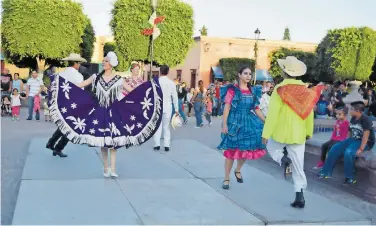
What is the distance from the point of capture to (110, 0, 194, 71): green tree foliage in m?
32.1

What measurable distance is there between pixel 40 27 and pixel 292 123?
27809 millimetres

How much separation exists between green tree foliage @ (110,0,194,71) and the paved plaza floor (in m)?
24.4

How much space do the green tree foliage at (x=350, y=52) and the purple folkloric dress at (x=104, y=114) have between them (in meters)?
33.5

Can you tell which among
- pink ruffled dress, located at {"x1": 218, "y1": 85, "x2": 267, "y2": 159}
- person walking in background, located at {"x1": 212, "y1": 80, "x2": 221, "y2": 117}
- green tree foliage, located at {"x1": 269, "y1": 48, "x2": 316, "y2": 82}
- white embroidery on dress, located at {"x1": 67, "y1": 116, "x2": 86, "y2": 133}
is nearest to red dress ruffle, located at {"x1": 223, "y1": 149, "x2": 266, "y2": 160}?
pink ruffled dress, located at {"x1": 218, "y1": 85, "x2": 267, "y2": 159}

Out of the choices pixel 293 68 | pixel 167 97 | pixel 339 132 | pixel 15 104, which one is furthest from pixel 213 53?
pixel 293 68

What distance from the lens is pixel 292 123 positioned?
5.37 m

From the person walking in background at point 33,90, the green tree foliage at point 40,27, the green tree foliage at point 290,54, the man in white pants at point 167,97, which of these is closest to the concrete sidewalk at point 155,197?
the man in white pants at point 167,97

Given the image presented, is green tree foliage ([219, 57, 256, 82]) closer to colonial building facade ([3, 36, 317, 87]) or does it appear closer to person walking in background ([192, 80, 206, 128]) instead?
colonial building facade ([3, 36, 317, 87])

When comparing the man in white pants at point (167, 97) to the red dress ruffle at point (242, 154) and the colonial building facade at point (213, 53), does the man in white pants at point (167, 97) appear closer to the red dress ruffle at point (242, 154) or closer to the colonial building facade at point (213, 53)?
the red dress ruffle at point (242, 154)

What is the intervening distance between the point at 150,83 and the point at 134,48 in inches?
1027

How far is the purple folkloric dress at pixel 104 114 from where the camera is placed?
640 cm

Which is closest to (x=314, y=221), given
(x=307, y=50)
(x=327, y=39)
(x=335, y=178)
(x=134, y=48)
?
(x=335, y=178)

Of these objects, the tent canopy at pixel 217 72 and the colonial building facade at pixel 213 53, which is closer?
the tent canopy at pixel 217 72

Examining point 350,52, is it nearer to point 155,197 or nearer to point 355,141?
point 355,141
